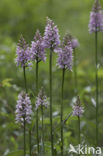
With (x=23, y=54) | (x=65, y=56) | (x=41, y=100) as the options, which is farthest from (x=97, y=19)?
(x=41, y=100)

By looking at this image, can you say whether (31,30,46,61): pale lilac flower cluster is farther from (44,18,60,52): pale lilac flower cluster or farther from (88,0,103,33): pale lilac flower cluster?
(88,0,103,33): pale lilac flower cluster

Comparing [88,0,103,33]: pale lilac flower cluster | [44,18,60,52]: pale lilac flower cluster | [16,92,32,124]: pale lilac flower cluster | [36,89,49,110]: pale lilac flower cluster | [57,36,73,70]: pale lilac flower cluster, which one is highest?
[88,0,103,33]: pale lilac flower cluster

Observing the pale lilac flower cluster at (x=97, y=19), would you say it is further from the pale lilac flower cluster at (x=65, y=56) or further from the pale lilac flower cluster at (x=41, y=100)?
the pale lilac flower cluster at (x=41, y=100)

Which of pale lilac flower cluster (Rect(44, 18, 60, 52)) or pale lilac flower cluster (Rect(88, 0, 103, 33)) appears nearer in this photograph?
pale lilac flower cluster (Rect(44, 18, 60, 52))

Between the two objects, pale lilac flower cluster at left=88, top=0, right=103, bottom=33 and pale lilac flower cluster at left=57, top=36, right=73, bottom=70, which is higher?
pale lilac flower cluster at left=88, top=0, right=103, bottom=33

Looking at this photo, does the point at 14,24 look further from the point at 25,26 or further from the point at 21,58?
the point at 21,58

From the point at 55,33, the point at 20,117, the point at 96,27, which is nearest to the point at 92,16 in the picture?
the point at 96,27

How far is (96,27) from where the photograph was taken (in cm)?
298

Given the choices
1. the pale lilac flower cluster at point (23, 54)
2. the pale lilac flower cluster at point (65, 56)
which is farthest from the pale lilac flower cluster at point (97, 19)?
the pale lilac flower cluster at point (23, 54)

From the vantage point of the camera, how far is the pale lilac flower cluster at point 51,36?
218cm

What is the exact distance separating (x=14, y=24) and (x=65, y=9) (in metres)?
2.91

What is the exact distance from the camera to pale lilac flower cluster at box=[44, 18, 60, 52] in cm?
218

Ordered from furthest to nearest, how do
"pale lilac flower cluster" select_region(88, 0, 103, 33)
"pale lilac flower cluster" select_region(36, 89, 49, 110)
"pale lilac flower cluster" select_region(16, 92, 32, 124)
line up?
"pale lilac flower cluster" select_region(88, 0, 103, 33)
"pale lilac flower cluster" select_region(36, 89, 49, 110)
"pale lilac flower cluster" select_region(16, 92, 32, 124)

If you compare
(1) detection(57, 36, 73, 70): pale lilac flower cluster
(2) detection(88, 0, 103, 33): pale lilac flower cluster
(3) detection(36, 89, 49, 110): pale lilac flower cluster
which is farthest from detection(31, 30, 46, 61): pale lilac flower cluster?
(2) detection(88, 0, 103, 33): pale lilac flower cluster
